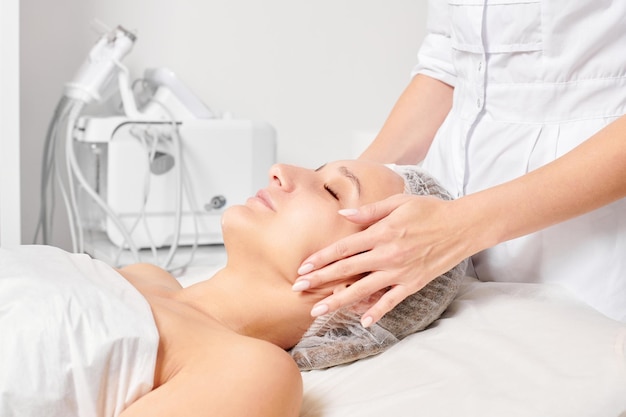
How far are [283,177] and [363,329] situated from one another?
26 centimetres

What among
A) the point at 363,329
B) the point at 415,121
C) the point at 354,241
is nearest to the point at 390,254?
the point at 354,241

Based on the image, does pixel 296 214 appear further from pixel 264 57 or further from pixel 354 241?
pixel 264 57

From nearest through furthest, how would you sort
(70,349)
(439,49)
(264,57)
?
(70,349), (439,49), (264,57)

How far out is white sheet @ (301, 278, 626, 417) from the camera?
110cm

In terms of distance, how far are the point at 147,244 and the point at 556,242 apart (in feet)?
4.82

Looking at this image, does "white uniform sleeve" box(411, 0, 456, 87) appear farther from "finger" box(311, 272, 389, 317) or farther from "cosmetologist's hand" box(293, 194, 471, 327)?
"finger" box(311, 272, 389, 317)

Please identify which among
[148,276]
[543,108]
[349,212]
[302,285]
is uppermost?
[543,108]

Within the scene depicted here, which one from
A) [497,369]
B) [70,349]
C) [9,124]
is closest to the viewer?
[70,349]

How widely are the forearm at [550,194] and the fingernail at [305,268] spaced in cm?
23

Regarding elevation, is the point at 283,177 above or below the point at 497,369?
above

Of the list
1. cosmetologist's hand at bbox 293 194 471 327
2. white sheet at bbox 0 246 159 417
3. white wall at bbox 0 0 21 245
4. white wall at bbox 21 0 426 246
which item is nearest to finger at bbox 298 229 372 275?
cosmetologist's hand at bbox 293 194 471 327

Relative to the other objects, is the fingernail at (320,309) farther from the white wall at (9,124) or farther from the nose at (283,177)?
the white wall at (9,124)

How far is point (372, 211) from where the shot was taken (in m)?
1.25

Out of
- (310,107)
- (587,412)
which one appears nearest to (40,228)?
(310,107)
